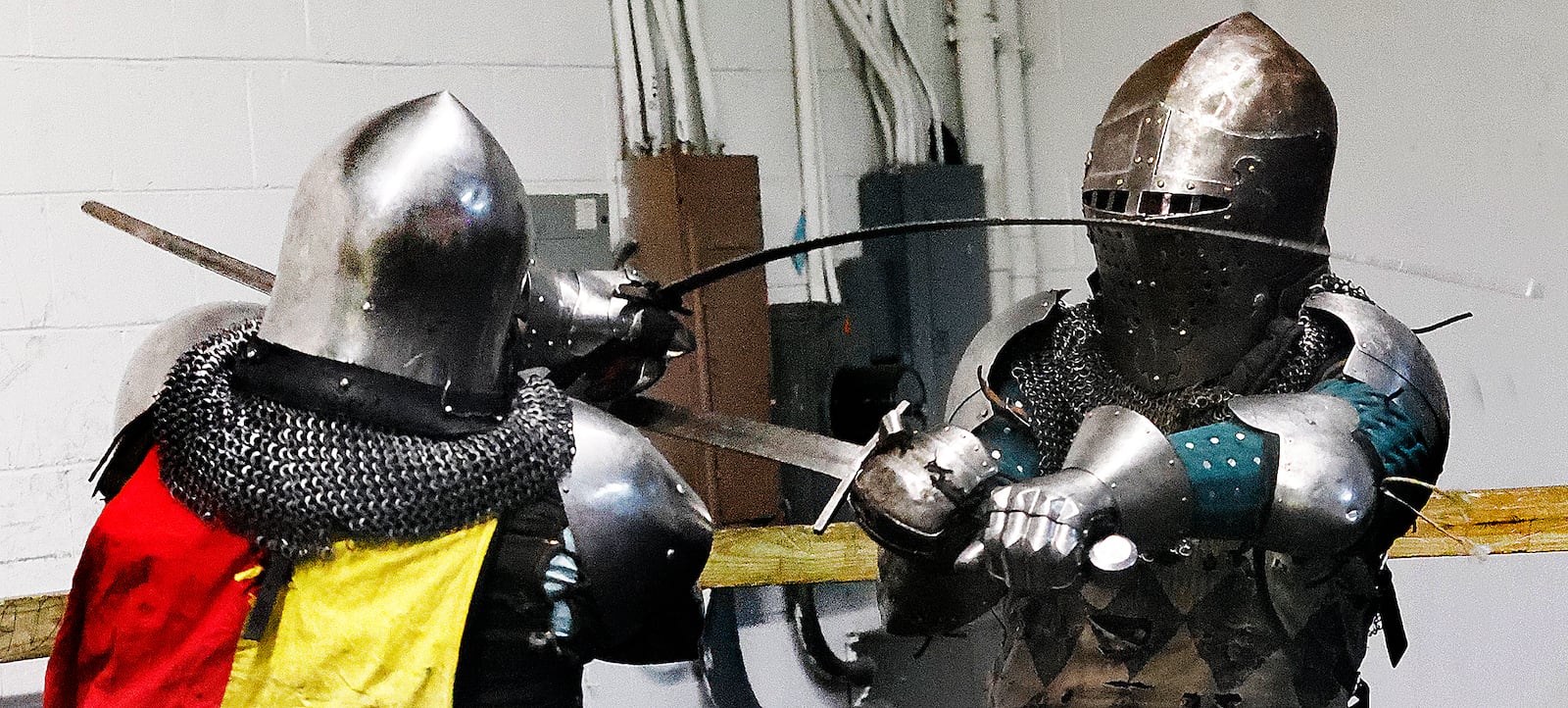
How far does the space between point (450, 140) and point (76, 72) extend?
1754 millimetres

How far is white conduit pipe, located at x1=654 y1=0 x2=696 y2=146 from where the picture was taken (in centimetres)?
357

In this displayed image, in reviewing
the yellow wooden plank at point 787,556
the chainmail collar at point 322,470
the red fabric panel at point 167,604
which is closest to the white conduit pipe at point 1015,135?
the yellow wooden plank at point 787,556

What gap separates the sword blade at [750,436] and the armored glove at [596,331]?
39mm

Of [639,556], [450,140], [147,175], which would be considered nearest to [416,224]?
[450,140]

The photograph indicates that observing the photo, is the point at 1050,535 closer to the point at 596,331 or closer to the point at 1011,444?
the point at 1011,444

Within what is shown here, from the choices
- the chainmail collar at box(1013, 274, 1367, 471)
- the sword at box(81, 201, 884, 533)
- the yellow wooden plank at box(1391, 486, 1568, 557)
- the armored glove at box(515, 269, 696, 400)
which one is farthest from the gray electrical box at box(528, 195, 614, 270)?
the yellow wooden plank at box(1391, 486, 1568, 557)

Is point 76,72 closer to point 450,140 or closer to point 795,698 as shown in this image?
point 450,140

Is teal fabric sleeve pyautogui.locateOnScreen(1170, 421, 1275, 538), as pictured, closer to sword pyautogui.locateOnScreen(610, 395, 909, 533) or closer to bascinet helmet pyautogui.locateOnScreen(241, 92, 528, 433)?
sword pyautogui.locateOnScreen(610, 395, 909, 533)

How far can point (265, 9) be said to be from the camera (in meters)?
3.14

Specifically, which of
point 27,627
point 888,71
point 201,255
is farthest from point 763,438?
point 888,71

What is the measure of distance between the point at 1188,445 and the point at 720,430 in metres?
0.58

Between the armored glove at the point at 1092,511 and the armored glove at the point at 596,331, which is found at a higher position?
the armored glove at the point at 596,331

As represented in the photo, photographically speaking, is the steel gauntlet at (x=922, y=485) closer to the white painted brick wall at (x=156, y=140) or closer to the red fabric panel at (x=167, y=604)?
the red fabric panel at (x=167, y=604)

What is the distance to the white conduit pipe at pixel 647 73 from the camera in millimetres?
3547
